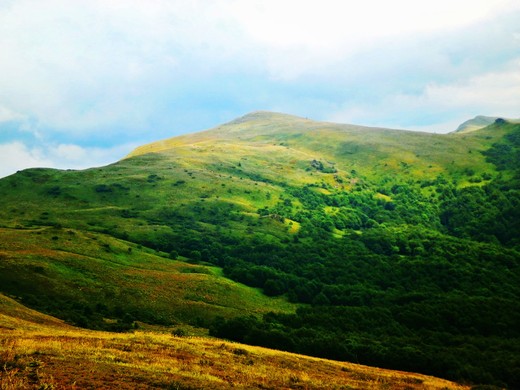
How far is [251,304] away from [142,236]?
68898mm

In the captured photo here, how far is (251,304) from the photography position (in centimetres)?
12975

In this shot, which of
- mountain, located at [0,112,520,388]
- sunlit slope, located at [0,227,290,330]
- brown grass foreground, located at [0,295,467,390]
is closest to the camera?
brown grass foreground, located at [0,295,467,390]

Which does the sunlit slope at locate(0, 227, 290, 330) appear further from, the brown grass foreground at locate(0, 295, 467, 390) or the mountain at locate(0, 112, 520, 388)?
the brown grass foreground at locate(0, 295, 467, 390)

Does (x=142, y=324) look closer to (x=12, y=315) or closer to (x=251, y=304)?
(x=12, y=315)

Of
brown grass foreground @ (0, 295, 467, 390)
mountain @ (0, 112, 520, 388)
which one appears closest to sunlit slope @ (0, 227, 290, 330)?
mountain @ (0, 112, 520, 388)

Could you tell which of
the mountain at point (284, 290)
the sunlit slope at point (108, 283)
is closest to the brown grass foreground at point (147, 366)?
the mountain at point (284, 290)

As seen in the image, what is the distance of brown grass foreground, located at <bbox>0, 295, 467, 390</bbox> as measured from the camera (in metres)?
29.6

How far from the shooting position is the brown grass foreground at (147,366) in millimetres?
29562

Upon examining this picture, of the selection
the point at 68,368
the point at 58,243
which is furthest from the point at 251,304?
the point at 68,368

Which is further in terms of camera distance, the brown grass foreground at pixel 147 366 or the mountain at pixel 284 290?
the mountain at pixel 284 290

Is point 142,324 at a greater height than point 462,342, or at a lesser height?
greater

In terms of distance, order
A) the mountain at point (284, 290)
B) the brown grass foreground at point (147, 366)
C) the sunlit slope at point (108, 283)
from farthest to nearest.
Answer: the sunlit slope at point (108, 283), the mountain at point (284, 290), the brown grass foreground at point (147, 366)

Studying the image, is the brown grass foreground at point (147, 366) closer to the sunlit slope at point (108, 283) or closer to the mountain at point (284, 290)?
the mountain at point (284, 290)

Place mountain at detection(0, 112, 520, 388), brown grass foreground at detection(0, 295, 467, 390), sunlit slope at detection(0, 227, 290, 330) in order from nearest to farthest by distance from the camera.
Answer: brown grass foreground at detection(0, 295, 467, 390) < mountain at detection(0, 112, 520, 388) < sunlit slope at detection(0, 227, 290, 330)
